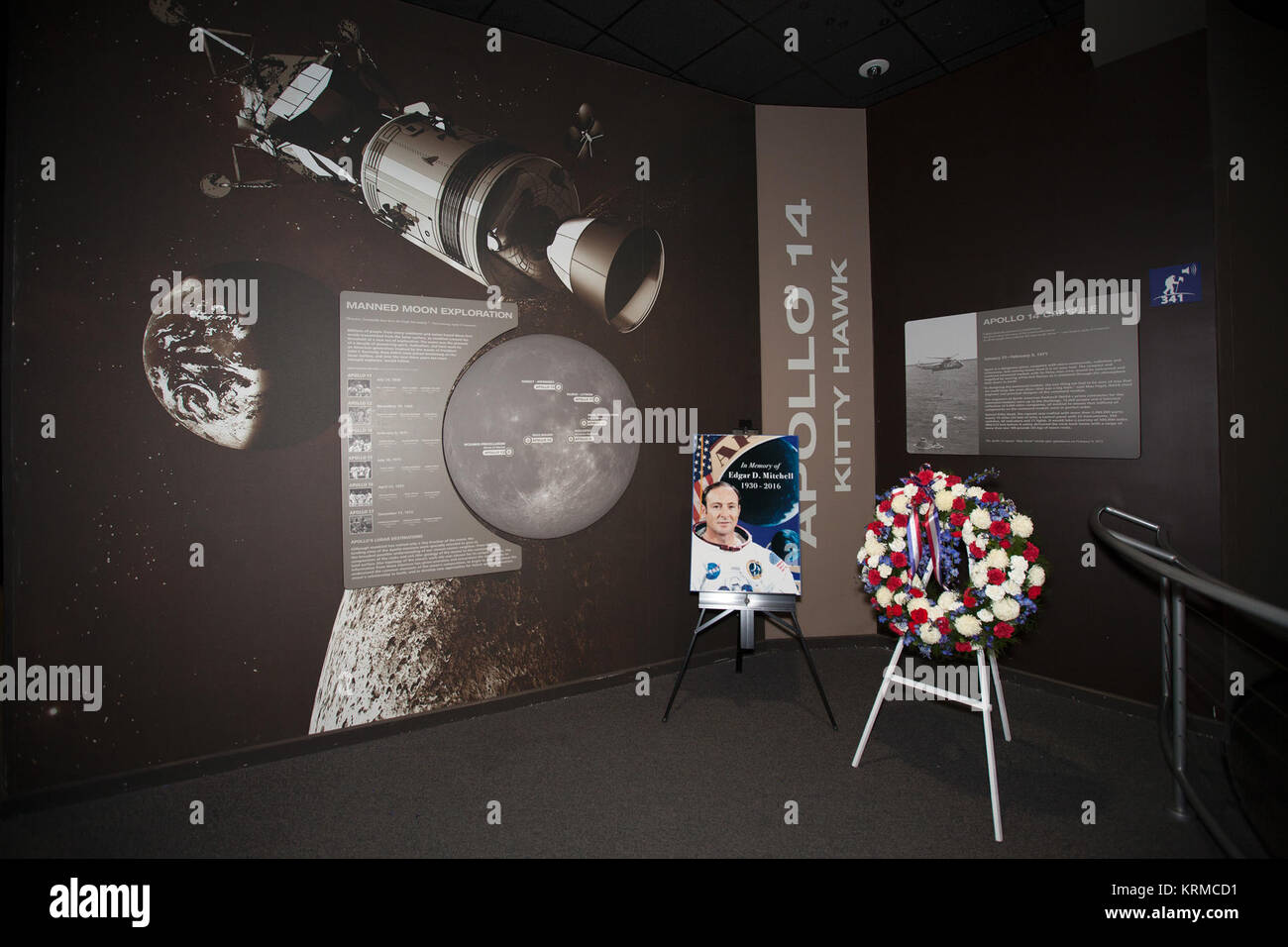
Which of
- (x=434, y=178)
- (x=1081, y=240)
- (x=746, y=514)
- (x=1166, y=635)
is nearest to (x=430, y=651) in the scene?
(x=746, y=514)

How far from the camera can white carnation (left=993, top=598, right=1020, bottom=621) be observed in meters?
2.43

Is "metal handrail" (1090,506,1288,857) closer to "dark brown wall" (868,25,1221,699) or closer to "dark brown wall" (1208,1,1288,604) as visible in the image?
"dark brown wall" (868,25,1221,699)

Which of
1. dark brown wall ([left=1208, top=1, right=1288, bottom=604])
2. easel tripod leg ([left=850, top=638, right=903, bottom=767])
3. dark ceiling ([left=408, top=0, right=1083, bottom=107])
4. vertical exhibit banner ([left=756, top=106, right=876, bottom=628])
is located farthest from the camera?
vertical exhibit banner ([left=756, top=106, right=876, bottom=628])

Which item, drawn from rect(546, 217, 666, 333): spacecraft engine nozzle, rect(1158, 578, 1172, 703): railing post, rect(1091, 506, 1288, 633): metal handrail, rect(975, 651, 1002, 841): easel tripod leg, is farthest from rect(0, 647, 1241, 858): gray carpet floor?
rect(546, 217, 666, 333): spacecraft engine nozzle

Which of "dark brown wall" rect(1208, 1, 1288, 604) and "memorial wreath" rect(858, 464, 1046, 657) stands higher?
"dark brown wall" rect(1208, 1, 1288, 604)

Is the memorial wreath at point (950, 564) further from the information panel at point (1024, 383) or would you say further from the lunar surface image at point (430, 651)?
the lunar surface image at point (430, 651)

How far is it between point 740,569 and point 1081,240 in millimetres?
2580

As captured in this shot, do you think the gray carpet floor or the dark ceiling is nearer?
the gray carpet floor

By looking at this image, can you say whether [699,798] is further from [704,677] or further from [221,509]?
[221,509]

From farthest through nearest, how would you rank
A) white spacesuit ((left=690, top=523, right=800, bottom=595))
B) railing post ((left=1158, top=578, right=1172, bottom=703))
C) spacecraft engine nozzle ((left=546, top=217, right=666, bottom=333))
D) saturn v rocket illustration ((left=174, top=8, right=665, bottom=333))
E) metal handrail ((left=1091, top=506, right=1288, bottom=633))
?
spacecraft engine nozzle ((left=546, top=217, right=666, bottom=333)) < white spacesuit ((left=690, top=523, right=800, bottom=595)) < saturn v rocket illustration ((left=174, top=8, right=665, bottom=333)) < railing post ((left=1158, top=578, right=1172, bottom=703)) < metal handrail ((left=1091, top=506, right=1288, bottom=633))

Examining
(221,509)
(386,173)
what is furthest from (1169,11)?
(221,509)

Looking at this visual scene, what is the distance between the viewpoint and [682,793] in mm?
2713

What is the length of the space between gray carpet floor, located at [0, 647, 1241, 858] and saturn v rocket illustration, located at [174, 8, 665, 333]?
2.38 metres

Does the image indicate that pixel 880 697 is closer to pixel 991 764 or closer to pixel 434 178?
pixel 991 764
